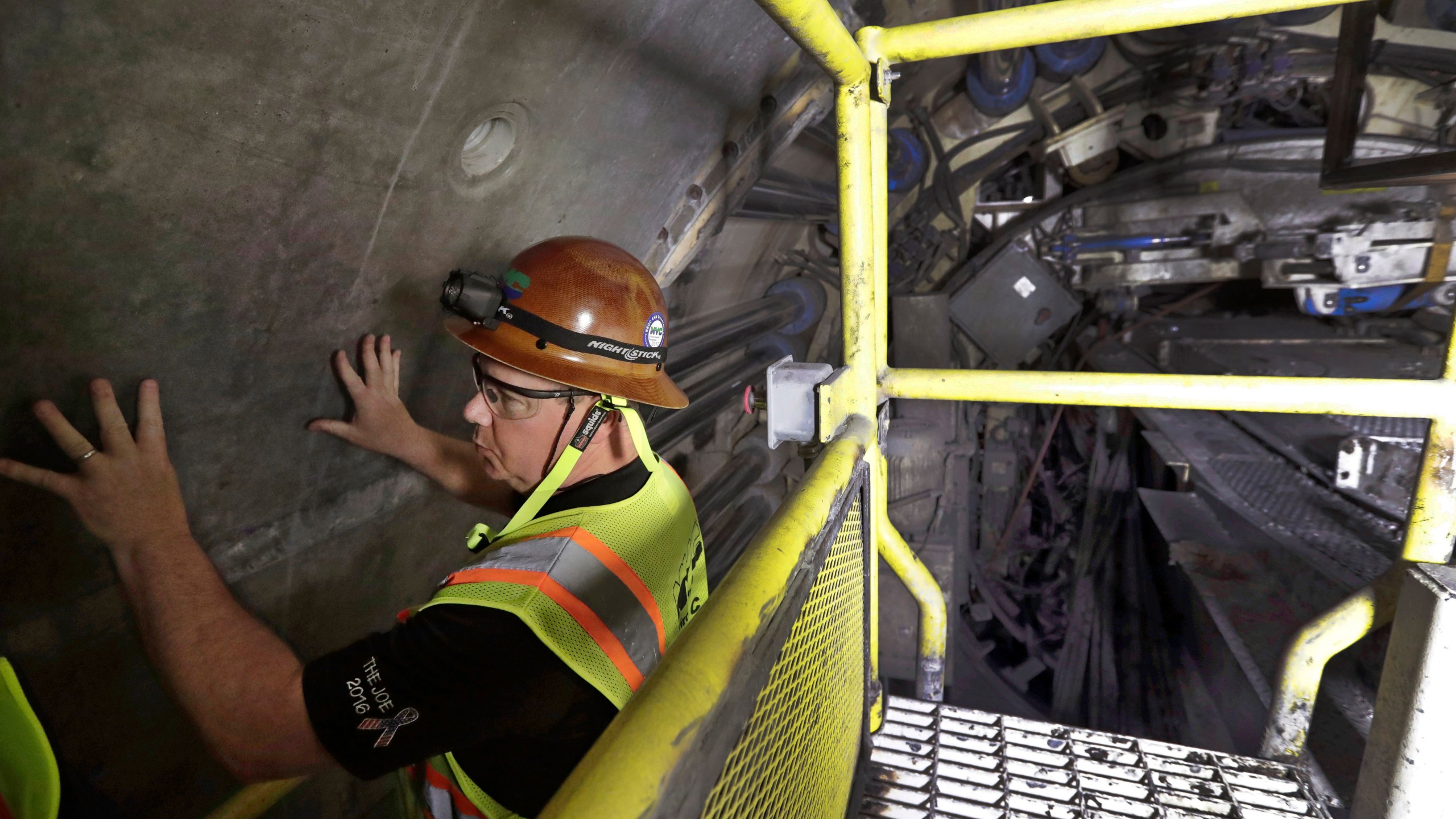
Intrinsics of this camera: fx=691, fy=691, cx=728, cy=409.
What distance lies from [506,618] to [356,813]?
1372 mm

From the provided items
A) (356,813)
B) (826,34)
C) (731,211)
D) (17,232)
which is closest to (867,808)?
(826,34)

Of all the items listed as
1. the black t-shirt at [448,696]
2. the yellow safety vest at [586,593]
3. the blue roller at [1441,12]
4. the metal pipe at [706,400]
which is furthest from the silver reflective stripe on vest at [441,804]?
the blue roller at [1441,12]

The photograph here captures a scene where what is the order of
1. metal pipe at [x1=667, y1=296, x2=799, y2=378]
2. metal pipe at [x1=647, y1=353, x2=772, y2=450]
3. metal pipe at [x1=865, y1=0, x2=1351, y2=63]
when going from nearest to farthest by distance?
metal pipe at [x1=865, y1=0, x2=1351, y2=63]
metal pipe at [x1=647, y1=353, x2=772, y2=450]
metal pipe at [x1=667, y1=296, x2=799, y2=378]

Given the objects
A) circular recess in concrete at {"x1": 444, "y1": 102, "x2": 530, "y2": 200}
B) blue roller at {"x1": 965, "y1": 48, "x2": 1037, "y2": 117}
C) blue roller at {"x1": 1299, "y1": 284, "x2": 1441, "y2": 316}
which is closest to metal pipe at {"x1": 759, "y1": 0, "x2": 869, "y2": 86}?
circular recess in concrete at {"x1": 444, "y1": 102, "x2": 530, "y2": 200}

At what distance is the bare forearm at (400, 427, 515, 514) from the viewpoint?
1715 mm

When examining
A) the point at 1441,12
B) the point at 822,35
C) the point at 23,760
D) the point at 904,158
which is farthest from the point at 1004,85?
the point at 23,760

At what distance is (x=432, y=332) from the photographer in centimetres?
164

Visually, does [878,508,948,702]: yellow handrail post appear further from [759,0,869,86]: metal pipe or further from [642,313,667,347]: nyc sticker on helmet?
[759,0,869,86]: metal pipe

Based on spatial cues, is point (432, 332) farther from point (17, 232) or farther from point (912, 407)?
point (912, 407)

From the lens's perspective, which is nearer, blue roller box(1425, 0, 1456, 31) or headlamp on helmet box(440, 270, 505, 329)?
→ headlamp on helmet box(440, 270, 505, 329)

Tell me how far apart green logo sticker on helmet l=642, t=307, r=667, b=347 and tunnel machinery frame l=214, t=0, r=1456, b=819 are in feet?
1.31

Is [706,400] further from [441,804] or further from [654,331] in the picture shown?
[441,804]

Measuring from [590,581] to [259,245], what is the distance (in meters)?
0.77

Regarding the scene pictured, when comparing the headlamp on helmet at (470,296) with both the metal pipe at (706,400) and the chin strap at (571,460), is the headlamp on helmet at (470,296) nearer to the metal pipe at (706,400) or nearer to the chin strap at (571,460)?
the chin strap at (571,460)
